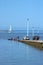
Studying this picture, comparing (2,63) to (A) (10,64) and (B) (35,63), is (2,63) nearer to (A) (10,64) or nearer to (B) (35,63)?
(A) (10,64)

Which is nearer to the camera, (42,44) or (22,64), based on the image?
(22,64)

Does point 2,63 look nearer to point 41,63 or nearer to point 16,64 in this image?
point 16,64

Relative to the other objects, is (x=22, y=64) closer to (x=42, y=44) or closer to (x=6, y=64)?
(x=6, y=64)

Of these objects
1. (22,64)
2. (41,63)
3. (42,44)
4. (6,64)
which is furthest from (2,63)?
(42,44)

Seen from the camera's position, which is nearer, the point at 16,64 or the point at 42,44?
the point at 16,64

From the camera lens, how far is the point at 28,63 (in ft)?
64.1

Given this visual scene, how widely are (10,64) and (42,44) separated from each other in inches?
797

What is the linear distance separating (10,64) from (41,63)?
280 cm

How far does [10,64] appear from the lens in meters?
18.8

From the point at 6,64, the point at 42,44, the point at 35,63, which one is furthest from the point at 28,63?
the point at 42,44

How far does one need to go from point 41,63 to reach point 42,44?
18994mm

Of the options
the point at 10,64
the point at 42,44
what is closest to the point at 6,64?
the point at 10,64

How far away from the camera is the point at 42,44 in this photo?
38469 mm

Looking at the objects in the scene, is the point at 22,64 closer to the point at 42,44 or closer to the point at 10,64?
the point at 10,64
